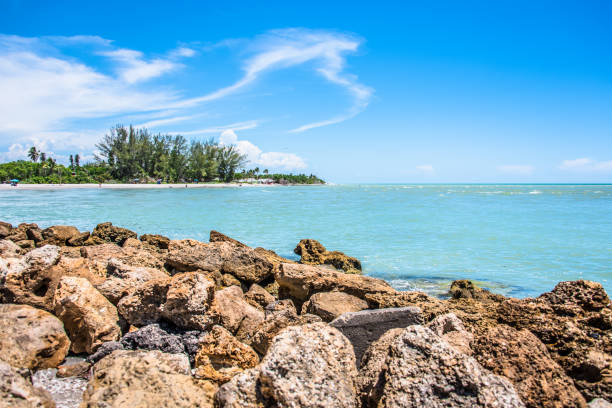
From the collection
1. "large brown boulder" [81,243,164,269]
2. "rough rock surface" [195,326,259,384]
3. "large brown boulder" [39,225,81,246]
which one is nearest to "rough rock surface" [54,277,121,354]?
"rough rock surface" [195,326,259,384]

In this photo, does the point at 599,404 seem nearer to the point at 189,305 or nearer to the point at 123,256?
the point at 189,305

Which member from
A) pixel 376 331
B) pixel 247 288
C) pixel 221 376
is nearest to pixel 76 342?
pixel 221 376

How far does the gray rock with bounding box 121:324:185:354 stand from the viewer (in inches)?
147

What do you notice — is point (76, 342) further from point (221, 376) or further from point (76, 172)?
point (76, 172)

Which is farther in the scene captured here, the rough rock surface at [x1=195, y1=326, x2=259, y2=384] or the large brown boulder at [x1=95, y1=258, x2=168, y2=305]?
the large brown boulder at [x1=95, y1=258, x2=168, y2=305]

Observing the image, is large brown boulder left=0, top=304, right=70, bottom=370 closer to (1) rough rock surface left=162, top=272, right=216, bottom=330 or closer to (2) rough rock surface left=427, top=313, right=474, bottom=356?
(1) rough rock surface left=162, top=272, right=216, bottom=330

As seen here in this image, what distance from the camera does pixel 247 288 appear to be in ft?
20.6

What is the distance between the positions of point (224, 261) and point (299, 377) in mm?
3995

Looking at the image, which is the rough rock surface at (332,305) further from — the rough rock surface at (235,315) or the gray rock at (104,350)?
the gray rock at (104,350)

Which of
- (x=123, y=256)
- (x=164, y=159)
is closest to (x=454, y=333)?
(x=123, y=256)

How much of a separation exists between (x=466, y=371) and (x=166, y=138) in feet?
250

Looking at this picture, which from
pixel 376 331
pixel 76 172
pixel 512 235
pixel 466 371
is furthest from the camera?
pixel 76 172

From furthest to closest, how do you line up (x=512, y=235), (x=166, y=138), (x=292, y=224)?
(x=166, y=138)
(x=292, y=224)
(x=512, y=235)

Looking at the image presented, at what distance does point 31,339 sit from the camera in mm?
3578
